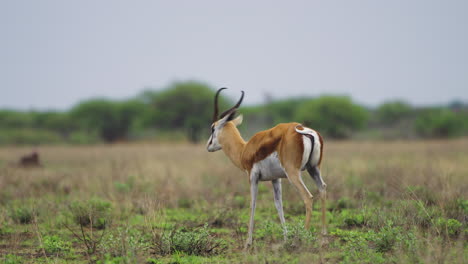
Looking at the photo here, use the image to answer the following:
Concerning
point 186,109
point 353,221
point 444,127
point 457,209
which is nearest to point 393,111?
point 444,127

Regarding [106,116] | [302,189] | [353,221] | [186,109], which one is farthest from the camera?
[106,116]

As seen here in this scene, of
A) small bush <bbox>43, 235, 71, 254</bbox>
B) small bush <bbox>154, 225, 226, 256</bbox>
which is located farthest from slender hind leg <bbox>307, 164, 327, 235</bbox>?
small bush <bbox>43, 235, 71, 254</bbox>

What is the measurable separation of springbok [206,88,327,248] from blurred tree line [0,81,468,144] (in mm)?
40713

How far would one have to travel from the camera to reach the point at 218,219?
7.82 metres

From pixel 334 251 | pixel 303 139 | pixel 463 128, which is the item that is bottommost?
pixel 463 128

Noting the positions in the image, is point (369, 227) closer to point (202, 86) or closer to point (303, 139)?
point (303, 139)

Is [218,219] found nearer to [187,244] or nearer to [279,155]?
[187,244]

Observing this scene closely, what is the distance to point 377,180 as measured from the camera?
11.0 metres

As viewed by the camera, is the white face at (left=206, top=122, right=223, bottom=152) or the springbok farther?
the white face at (left=206, top=122, right=223, bottom=152)

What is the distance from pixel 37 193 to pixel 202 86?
1865 inches

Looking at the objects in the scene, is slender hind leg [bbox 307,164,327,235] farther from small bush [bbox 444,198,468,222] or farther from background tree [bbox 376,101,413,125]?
background tree [bbox 376,101,413,125]

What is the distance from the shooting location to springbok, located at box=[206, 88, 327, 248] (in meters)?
5.68

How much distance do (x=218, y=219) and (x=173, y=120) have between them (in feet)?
160

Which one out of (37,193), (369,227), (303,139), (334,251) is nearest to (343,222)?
(369,227)
